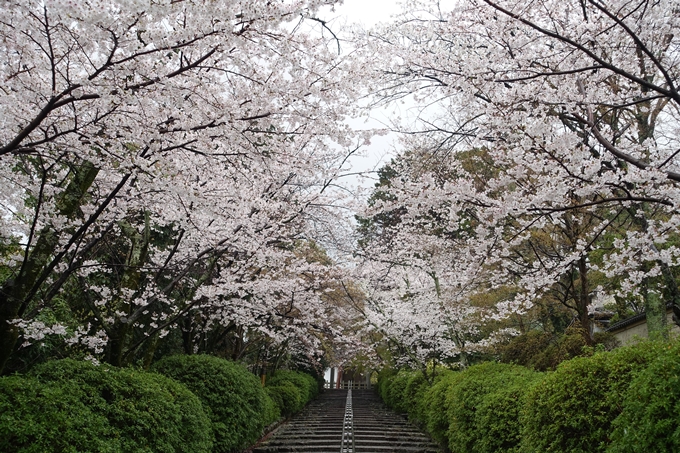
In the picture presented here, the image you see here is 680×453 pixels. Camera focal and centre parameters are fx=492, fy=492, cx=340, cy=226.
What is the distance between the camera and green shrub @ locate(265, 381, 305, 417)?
1529cm

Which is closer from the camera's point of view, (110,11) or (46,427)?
(110,11)

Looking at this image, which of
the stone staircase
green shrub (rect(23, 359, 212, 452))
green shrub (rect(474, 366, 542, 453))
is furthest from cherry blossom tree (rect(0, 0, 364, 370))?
the stone staircase

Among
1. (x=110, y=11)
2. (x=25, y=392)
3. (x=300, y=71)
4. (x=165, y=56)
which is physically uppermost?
(x=300, y=71)

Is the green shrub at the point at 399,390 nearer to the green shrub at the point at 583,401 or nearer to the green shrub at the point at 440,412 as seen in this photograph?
the green shrub at the point at 440,412

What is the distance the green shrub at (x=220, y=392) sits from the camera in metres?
7.88

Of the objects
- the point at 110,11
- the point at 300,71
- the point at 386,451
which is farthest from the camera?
the point at 386,451

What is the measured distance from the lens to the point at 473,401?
7.64 meters

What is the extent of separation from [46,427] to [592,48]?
6201 mm

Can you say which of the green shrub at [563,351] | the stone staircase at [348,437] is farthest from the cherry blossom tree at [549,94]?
the stone staircase at [348,437]

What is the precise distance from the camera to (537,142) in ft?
17.2

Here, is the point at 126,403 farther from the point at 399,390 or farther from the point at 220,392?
the point at 399,390

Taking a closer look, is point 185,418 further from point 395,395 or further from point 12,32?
point 395,395

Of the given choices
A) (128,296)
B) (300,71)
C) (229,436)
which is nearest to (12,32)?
(300,71)

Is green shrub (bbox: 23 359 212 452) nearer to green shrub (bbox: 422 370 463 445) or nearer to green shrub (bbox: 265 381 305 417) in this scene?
green shrub (bbox: 422 370 463 445)
